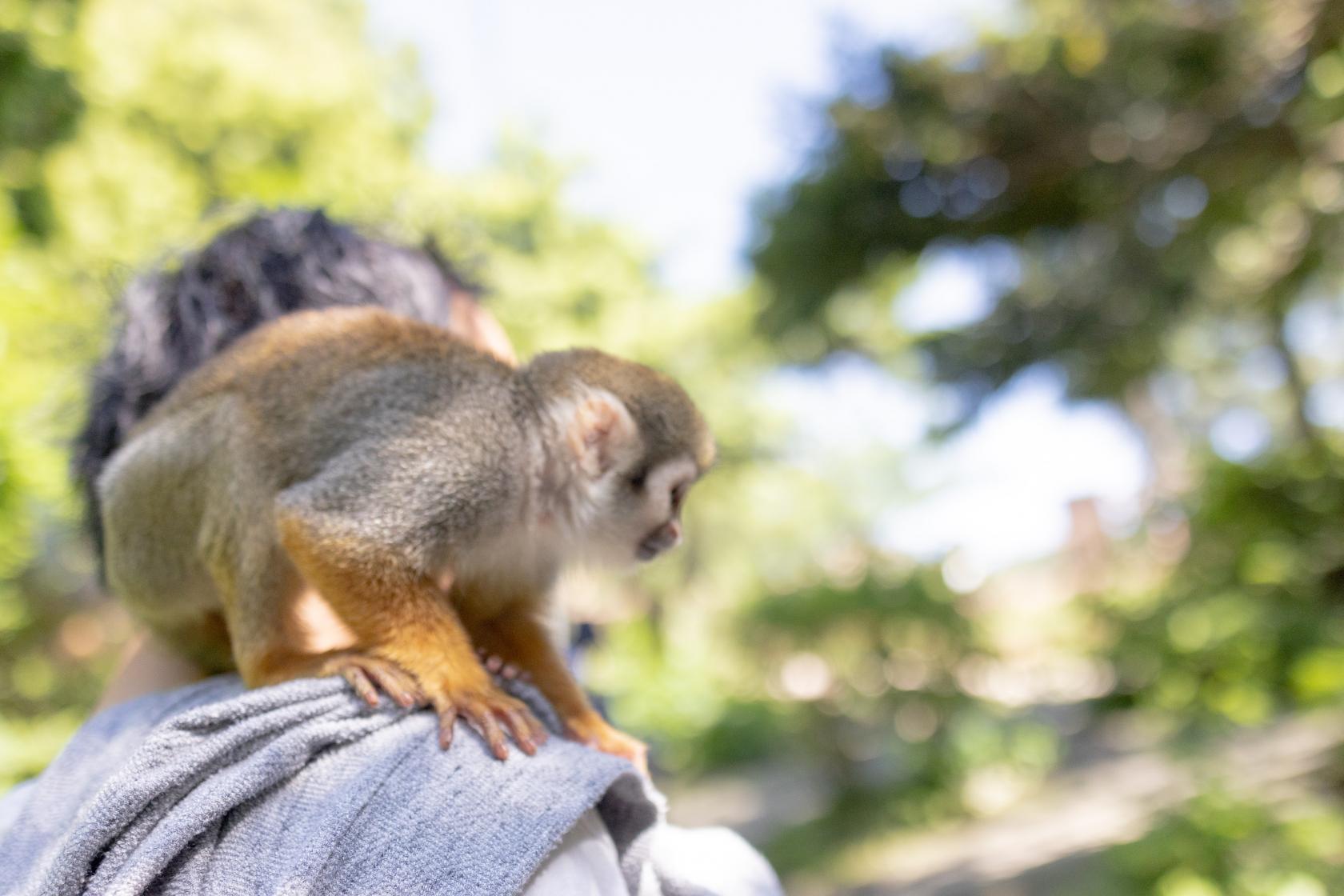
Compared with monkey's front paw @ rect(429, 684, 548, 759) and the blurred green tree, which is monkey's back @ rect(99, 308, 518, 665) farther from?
the blurred green tree

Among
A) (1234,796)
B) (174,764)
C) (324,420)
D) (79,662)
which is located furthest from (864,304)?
(79,662)

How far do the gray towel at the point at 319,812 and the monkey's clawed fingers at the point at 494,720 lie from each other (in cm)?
1

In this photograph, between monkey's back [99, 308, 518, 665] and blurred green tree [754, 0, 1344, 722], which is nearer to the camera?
monkey's back [99, 308, 518, 665]

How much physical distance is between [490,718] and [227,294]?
2.45 feet

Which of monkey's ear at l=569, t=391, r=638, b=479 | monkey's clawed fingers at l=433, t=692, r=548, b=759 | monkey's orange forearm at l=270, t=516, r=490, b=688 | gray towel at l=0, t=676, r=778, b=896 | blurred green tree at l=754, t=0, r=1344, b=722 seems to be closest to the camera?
gray towel at l=0, t=676, r=778, b=896

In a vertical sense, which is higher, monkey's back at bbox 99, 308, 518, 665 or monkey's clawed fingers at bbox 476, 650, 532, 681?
monkey's back at bbox 99, 308, 518, 665

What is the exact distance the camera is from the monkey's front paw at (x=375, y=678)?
861 millimetres

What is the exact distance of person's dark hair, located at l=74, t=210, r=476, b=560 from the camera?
130 centimetres

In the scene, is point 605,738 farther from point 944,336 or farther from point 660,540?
point 944,336

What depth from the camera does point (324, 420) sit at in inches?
44.4

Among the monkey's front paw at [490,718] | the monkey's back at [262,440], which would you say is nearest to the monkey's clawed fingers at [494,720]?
the monkey's front paw at [490,718]

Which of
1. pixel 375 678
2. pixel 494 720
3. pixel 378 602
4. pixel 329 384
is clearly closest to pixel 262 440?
pixel 329 384

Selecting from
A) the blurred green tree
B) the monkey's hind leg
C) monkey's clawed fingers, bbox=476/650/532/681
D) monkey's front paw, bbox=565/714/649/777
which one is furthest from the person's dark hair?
the blurred green tree

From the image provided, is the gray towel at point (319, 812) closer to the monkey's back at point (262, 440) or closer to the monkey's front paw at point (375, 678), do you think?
the monkey's front paw at point (375, 678)
